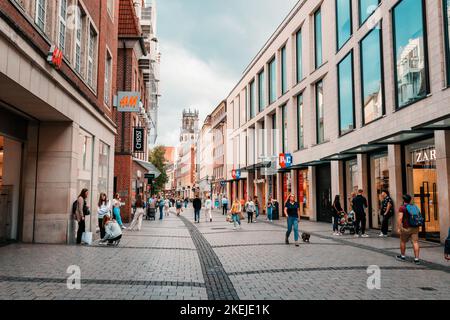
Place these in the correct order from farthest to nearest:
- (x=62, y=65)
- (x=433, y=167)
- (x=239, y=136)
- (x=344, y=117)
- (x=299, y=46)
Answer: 1. (x=239, y=136)
2. (x=299, y=46)
3. (x=344, y=117)
4. (x=433, y=167)
5. (x=62, y=65)

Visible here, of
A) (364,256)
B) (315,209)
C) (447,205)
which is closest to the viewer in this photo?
(364,256)

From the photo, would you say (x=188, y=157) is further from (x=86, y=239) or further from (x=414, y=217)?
(x=414, y=217)

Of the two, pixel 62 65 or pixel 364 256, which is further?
pixel 62 65

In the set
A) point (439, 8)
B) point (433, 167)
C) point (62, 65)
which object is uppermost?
point (439, 8)

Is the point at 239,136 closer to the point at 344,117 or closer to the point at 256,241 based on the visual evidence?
the point at 344,117

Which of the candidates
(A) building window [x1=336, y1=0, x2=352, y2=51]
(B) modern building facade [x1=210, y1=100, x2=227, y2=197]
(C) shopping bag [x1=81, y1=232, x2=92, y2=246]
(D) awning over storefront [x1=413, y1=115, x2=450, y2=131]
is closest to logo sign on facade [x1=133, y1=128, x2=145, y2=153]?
(A) building window [x1=336, y1=0, x2=352, y2=51]

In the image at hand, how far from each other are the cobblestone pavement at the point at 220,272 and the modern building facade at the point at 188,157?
284 ft

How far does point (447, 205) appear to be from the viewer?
Result: 13.0 metres

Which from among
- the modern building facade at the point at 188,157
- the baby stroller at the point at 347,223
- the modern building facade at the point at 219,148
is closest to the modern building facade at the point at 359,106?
the baby stroller at the point at 347,223

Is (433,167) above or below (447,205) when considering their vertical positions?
above

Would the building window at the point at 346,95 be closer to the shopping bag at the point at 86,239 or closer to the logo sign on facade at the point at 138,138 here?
the logo sign on facade at the point at 138,138

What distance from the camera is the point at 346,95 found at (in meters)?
21.9
